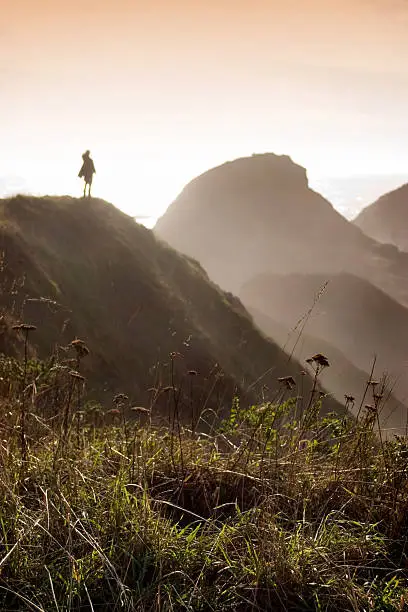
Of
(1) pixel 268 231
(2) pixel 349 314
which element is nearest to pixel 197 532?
(2) pixel 349 314

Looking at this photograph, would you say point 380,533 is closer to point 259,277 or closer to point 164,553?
point 164,553

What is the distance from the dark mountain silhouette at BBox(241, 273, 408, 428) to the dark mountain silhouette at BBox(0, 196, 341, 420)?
226 ft

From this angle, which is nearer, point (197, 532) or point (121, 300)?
point (197, 532)

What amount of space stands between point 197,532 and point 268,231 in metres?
174

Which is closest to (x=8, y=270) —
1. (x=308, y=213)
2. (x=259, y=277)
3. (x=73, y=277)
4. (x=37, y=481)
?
(x=73, y=277)

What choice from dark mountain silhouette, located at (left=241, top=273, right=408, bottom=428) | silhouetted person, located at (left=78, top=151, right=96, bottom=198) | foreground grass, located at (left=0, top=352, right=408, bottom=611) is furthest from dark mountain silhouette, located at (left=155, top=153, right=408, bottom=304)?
foreground grass, located at (left=0, top=352, right=408, bottom=611)

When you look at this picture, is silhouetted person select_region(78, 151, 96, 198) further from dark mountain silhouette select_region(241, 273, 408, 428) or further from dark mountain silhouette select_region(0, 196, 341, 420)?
dark mountain silhouette select_region(241, 273, 408, 428)

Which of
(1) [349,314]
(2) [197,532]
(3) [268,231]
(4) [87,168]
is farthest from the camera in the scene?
(3) [268,231]

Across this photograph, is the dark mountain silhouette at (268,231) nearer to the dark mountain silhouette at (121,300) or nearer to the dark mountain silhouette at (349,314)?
the dark mountain silhouette at (349,314)

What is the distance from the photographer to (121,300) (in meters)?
29.5

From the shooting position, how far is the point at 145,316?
29703 millimetres

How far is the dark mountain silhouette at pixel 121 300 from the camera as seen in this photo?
74.0 ft

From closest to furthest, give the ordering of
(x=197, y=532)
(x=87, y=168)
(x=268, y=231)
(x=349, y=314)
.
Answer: (x=197, y=532)
(x=87, y=168)
(x=349, y=314)
(x=268, y=231)

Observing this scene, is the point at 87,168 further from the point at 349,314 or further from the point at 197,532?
the point at 349,314
